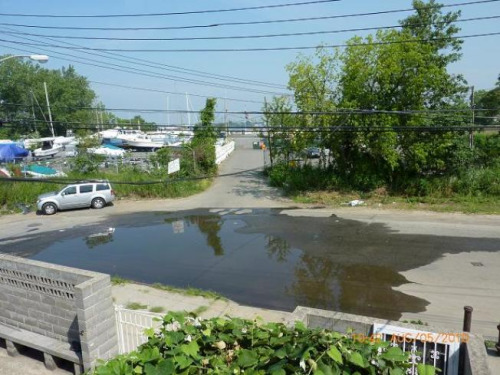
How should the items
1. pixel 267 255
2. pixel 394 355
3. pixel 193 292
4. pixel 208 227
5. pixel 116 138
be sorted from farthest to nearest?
pixel 116 138 < pixel 208 227 < pixel 267 255 < pixel 193 292 < pixel 394 355

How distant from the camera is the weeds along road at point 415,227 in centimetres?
1002

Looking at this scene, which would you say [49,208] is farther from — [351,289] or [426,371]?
[426,371]

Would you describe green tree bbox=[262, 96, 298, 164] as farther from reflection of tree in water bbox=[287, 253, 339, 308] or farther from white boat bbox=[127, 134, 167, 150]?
white boat bbox=[127, 134, 167, 150]

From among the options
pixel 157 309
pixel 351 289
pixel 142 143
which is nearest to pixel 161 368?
pixel 157 309

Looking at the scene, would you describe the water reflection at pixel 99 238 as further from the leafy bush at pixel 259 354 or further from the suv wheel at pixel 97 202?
the leafy bush at pixel 259 354

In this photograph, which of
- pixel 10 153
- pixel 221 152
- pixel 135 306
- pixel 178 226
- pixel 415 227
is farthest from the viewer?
pixel 10 153

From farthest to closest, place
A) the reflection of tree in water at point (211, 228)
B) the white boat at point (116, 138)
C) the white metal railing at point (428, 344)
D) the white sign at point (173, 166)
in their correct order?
the white boat at point (116, 138)
the white sign at point (173, 166)
the reflection of tree in water at point (211, 228)
the white metal railing at point (428, 344)

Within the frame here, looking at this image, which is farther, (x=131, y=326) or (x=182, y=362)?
(x=131, y=326)

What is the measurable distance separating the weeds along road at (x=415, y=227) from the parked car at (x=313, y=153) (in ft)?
10.0

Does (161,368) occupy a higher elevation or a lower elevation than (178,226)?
higher

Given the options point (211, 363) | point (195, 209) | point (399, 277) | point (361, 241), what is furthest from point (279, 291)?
point (195, 209)

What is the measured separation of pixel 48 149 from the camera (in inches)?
2012

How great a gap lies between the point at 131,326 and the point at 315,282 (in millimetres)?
6182

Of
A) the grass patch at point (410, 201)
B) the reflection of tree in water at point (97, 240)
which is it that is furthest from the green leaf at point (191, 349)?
the grass patch at point (410, 201)
